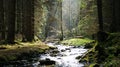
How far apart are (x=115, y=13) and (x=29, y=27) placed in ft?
38.6

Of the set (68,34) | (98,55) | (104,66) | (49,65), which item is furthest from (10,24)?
(68,34)

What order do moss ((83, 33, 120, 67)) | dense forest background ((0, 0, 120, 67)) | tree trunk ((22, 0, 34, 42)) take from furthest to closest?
tree trunk ((22, 0, 34, 42))
dense forest background ((0, 0, 120, 67))
moss ((83, 33, 120, 67))

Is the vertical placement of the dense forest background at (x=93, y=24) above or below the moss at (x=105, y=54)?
above

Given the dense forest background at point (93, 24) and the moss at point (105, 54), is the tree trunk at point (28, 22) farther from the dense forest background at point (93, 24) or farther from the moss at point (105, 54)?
the moss at point (105, 54)

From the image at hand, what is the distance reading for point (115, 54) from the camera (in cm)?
1181

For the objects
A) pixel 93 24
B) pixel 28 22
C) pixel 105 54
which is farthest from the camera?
pixel 93 24

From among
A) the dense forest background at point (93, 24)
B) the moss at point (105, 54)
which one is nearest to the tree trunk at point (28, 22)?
the dense forest background at point (93, 24)

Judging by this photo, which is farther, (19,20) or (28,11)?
(19,20)

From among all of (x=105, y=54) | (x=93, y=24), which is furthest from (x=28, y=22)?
(x=105, y=54)

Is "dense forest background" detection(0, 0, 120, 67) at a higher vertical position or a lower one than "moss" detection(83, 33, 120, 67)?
higher

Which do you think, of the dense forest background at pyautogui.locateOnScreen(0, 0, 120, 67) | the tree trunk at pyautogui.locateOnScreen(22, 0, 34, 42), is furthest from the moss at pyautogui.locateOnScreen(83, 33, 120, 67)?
the tree trunk at pyautogui.locateOnScreen(22, 0, 34, 42)

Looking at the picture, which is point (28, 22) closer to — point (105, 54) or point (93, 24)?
point (93, 24)

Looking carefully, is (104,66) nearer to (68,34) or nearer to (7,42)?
(7,42)

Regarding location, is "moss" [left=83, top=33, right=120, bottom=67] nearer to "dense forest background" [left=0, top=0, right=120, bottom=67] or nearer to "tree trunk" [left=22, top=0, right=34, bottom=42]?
"dense forest background" [left=0, top=0, right=120, bottom=67]
